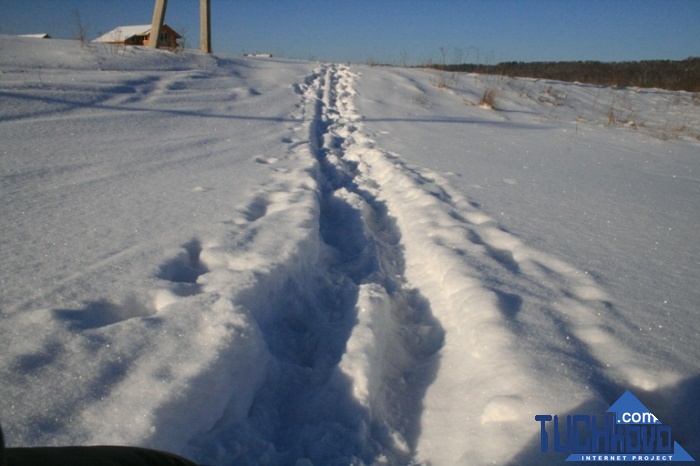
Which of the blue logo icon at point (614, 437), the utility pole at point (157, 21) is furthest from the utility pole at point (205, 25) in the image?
the blue logo icon at point (614, 437)

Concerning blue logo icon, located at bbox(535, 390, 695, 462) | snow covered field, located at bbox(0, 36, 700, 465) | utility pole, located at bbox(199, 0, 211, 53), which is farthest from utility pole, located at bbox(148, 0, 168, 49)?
blue logo icon, located at bbox(535, 390, 695, 462)

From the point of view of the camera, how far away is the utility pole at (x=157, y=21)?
286 inches

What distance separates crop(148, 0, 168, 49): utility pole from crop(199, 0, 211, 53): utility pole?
37.9 inches

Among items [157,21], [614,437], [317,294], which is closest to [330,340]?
[317,294]

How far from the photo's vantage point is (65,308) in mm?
1424

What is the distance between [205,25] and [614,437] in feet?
30.5

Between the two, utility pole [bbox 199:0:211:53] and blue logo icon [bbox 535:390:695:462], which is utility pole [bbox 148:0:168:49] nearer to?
utility pole [bbox 199:0:211:53]

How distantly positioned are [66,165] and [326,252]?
1.86 meters

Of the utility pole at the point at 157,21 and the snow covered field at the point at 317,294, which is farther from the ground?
the utility pole at the point at 157,21

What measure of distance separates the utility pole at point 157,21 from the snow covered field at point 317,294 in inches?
152

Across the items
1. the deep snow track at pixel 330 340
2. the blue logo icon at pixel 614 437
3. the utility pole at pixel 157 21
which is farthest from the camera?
the utility pole at pixel 157 21

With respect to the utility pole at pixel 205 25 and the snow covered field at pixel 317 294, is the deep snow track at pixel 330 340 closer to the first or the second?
the snow covered field at pixel 317 294

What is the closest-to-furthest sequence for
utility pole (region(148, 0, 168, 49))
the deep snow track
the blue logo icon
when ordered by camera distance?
→ 1. the blue logo icon
2. the deep snow track
3. utility pole (region(148, 0, 168, 49))

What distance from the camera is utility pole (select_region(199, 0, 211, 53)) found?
319 inches
